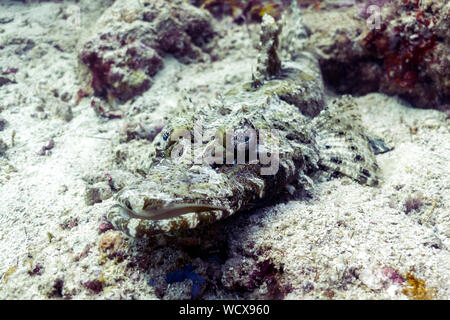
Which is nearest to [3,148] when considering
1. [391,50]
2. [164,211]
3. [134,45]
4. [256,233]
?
[134,45]

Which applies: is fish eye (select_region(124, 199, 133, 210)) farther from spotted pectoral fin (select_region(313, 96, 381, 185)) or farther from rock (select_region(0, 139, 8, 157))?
rock (select_region(0, 139, 8, 157))

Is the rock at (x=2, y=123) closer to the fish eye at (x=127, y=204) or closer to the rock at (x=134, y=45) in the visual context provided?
the rock at (x=134, y=45)

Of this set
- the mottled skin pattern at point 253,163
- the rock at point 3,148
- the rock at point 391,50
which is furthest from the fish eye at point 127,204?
the rock at point 391,50

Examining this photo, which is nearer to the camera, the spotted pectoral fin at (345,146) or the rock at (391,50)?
the spotted pectoral fin at (345,146)

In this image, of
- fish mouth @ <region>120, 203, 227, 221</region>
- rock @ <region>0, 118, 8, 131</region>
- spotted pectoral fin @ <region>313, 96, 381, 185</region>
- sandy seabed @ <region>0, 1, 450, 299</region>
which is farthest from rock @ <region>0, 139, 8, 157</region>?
spotted pectoral fin @ <region>313, 96, 381, 185</region>

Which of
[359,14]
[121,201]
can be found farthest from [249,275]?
[359,14]

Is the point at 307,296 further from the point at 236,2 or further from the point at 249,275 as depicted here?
the point at 236,2
